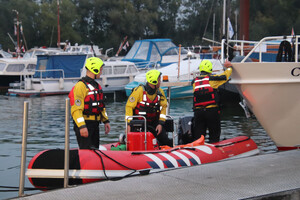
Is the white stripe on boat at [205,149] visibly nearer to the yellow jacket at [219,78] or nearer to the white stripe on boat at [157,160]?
the white stripe on boat at [157,160]

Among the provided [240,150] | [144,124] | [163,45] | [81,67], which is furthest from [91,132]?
[163,45]

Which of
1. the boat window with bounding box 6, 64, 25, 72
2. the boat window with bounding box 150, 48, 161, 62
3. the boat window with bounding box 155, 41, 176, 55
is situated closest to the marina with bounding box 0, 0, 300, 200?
the boat window with bounding box 150, 48, 161, 62

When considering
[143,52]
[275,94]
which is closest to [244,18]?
[143,52]

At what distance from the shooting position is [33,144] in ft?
42.0

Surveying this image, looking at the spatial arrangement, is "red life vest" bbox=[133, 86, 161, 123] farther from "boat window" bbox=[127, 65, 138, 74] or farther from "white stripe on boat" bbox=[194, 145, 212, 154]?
"boat window" bbox=[127, 65, 138, 74]

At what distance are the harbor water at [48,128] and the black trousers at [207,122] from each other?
4.19 feet

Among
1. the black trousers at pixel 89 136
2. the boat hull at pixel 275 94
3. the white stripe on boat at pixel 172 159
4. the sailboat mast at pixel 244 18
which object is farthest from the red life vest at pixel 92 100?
the sailboat mast at pixel 244 18

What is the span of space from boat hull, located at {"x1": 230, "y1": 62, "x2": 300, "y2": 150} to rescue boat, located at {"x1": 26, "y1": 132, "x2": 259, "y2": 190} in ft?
4.43

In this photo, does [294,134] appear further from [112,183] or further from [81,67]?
[81,67]

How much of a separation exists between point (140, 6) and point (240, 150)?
51.6 m

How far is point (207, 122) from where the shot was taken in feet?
30.0

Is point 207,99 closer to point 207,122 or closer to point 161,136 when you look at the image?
point 207,122

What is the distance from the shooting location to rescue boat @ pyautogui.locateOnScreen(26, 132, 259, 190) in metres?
6.59

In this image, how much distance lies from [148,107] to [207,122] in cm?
144
